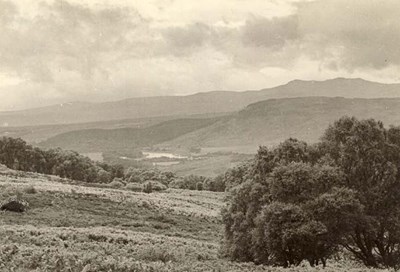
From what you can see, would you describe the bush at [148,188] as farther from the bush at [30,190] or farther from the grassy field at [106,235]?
the bush at [30,190]

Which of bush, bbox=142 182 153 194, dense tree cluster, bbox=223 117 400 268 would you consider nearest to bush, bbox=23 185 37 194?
dense tree cluster, bbox=223 117 400 268

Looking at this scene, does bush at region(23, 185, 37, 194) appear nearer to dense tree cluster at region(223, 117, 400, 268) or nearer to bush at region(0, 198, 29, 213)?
bush at region(0, 198, 29, 213)

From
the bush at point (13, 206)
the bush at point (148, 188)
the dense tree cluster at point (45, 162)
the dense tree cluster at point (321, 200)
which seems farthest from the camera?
the dense tree cluster at point (45, 162)

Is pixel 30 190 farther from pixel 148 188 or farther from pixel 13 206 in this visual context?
pixel 148 188

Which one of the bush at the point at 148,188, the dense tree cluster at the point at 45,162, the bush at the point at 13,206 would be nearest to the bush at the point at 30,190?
the bush at the point at 13,206

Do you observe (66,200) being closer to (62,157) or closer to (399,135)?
(399,135)

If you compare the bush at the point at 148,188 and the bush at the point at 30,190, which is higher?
the bush at the point at 30,190
